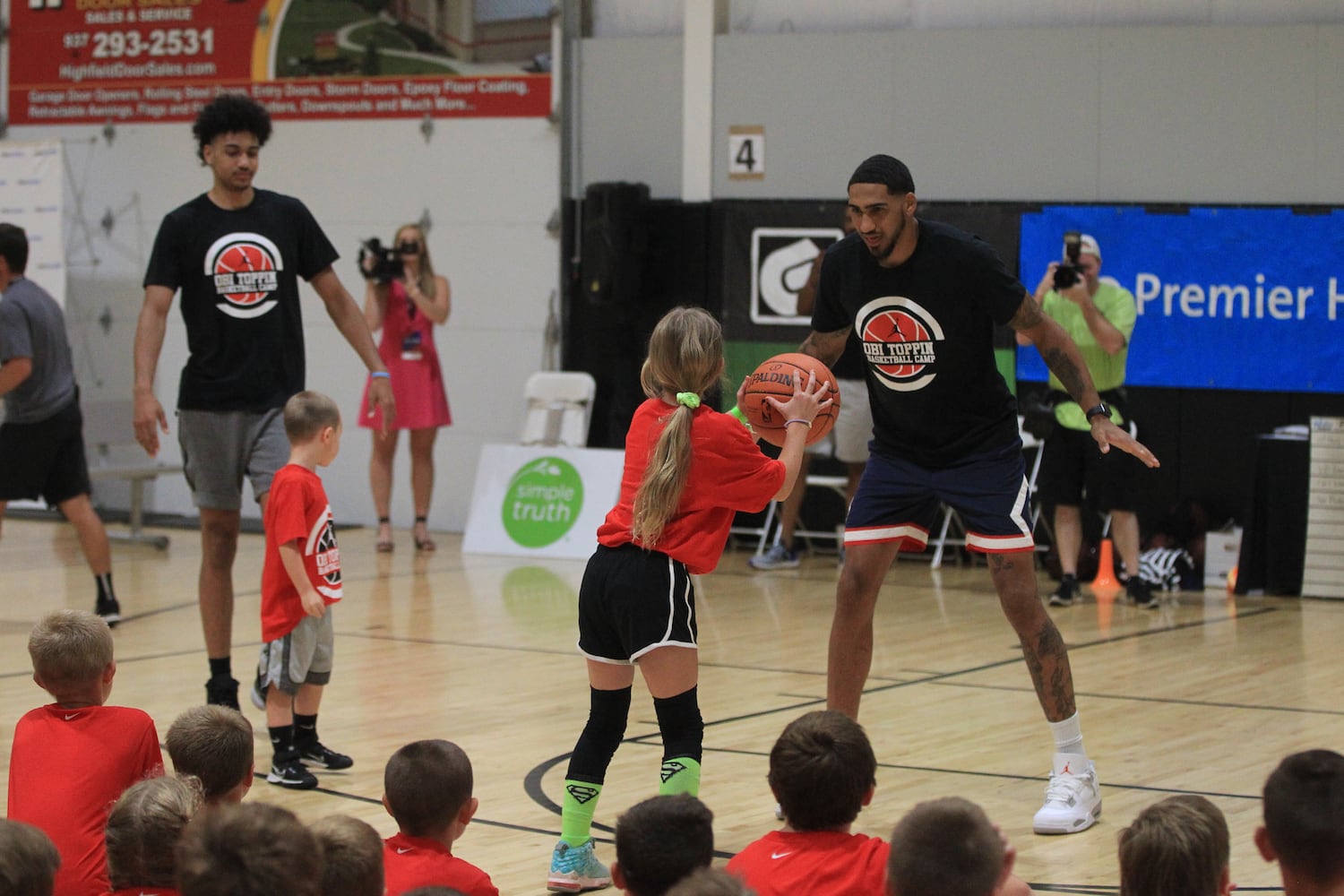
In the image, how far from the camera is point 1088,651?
26.3 ft

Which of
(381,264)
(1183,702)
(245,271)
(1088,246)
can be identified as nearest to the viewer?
(245,271)

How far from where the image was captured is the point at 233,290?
19.9 ft

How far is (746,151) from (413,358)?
2.72 m

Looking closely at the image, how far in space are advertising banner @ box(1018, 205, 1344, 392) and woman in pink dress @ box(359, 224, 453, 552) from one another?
12.9 feet

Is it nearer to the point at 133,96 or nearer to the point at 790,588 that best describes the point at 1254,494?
the point at 790,588

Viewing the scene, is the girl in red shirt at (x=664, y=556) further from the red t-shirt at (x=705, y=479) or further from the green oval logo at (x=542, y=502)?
the green oval logo at (x=542, y=502)

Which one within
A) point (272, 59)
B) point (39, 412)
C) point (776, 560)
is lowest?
point (776, 560)

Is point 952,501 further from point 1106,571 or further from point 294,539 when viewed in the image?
point 1106,571

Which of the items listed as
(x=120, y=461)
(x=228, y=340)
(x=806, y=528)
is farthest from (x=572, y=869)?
(x=120, y=461)

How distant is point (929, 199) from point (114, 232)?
21.7 feet

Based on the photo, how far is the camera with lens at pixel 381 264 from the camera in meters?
11.6

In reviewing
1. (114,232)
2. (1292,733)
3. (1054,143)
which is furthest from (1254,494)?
(114,232)

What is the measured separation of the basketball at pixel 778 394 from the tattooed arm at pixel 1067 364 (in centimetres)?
59

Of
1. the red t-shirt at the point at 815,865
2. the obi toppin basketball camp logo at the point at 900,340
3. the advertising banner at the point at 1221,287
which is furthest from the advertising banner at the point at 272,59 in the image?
the red t-shirt at the point at 815,865
